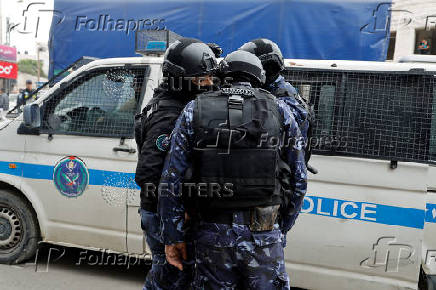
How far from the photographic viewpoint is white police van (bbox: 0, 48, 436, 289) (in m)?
2.94

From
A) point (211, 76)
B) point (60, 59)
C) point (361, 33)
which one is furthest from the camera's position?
point (60, 59)

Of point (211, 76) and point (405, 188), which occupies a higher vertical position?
point (211, 76)

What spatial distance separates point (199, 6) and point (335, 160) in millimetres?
3558

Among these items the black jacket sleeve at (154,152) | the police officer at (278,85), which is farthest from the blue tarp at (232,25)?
the black jacket sleeve at (154,152)

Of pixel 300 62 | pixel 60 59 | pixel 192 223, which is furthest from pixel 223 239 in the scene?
pixel 60 59

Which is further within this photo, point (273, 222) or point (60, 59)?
point (60, 59)

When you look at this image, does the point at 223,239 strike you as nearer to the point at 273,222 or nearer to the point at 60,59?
the point at 273,222

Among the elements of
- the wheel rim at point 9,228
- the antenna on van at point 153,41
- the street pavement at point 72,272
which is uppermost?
the antenna on van at point 153,41

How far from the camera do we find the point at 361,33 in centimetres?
536

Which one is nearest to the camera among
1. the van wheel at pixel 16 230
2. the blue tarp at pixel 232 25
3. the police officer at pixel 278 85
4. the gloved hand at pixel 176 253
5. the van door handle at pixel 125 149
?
the gloved hand at pixel 176 253

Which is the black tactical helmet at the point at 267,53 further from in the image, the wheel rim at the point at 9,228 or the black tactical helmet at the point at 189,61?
the wheel rim at the point at 9,228

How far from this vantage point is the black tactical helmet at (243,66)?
6.81 feet

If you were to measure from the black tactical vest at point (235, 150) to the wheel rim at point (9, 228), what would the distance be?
2.71 metres

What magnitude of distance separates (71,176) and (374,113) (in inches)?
97.6
